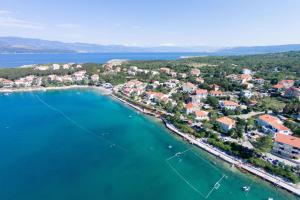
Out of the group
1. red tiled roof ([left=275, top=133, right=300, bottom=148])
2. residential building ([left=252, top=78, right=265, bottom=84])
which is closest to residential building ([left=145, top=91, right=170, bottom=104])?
red tiled roof ([left=275, top=133, right=300, bottom=148])

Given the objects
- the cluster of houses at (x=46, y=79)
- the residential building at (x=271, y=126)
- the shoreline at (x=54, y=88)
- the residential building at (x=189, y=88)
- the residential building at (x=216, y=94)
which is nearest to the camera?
the residential building at (x=271, y=126)

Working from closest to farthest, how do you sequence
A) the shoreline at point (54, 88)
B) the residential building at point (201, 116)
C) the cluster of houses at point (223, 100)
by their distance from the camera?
the cluster of houses at point (223, 100) → the residential building at point (201, 116) → the shoreline at point (54, 88)

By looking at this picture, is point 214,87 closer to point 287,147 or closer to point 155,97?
point 155,97

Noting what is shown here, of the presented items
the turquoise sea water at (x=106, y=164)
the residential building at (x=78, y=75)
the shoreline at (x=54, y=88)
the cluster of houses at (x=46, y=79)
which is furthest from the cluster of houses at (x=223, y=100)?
the residential building at (x=78, y=75)

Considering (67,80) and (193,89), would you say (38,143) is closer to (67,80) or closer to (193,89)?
(193,89)

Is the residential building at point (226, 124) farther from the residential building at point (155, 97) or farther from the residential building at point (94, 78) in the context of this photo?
the residential building at point (94, 78)

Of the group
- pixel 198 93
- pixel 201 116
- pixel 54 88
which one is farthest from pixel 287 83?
pixel 54 88

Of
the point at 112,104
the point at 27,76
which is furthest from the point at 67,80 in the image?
the point at 112,104
